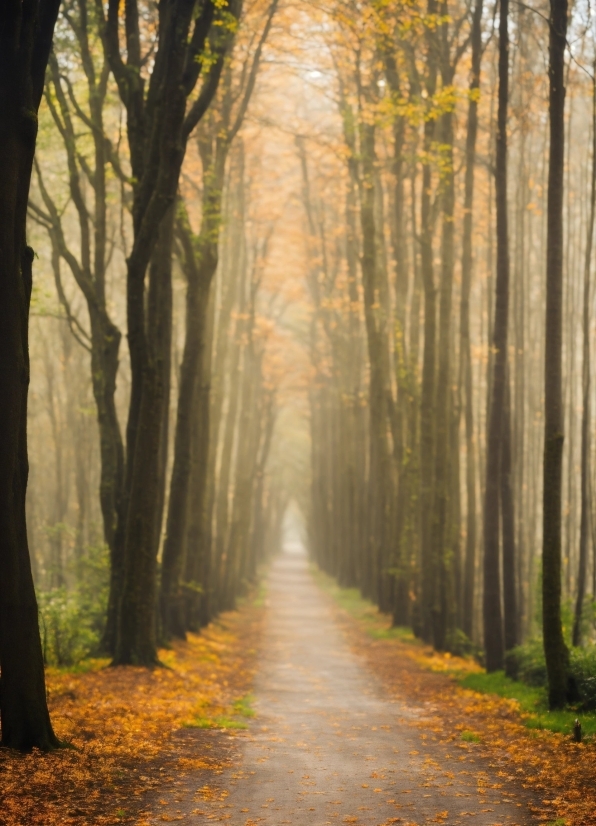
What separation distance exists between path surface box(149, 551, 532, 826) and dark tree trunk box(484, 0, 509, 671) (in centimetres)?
224

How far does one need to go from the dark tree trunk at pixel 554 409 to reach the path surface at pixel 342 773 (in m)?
1.97

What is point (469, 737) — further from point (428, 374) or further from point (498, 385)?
point (428, 374)

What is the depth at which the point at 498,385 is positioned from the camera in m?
14.4

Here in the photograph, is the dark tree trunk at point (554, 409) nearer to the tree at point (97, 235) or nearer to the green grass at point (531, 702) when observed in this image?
the green grass at point (531, 702)

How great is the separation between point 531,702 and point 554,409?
3.83 m

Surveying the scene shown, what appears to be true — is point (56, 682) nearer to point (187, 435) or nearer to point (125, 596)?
point (125, 596)

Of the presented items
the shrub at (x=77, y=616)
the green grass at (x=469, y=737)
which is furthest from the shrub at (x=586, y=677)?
the shrub at (x=77, y=616)

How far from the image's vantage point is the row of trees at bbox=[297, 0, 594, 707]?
1278cm

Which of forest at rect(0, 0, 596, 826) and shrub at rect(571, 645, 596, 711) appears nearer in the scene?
forest at rect(0, 0, 596, 826)

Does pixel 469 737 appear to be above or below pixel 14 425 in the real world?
below

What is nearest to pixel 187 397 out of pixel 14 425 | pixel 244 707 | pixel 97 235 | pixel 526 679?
pixel 97 235

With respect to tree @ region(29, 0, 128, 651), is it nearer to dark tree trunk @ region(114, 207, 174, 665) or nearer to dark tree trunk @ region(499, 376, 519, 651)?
dark tree trunk @ region(114, 207, 174, 665)

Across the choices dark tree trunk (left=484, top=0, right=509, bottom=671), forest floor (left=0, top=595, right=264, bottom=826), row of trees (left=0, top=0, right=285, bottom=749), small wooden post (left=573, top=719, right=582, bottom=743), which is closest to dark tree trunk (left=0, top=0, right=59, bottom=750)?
row of trees (left=0, top=0, right=285, bottom=749)

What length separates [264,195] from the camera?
96.9 ft
